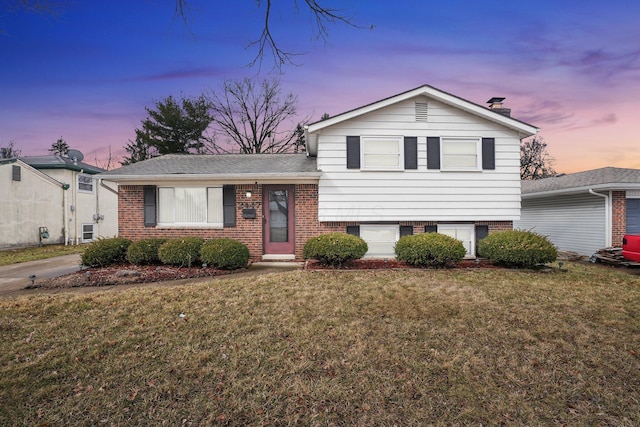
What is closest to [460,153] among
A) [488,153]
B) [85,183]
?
[488,153]

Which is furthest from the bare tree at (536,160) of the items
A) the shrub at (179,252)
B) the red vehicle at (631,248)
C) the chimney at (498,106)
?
the shrub at (179,252)

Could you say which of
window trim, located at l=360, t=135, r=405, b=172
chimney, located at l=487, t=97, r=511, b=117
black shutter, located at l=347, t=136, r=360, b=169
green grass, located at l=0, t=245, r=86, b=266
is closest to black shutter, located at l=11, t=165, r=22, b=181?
green grass, located at l=0, t=245, r=86, b=266

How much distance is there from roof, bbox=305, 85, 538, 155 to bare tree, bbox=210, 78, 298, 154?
1797 centimetres

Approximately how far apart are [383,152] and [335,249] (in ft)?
12.4

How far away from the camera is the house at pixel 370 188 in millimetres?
10133

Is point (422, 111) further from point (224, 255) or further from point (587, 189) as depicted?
point (224, 255)

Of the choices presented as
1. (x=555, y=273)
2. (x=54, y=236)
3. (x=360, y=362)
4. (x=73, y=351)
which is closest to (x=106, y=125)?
(x=54, y=236)

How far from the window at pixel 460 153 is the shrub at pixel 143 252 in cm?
933

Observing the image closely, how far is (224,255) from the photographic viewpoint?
852cm

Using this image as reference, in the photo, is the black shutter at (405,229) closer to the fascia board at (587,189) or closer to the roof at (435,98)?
the roof at (435,98)

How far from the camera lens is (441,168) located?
1023cm

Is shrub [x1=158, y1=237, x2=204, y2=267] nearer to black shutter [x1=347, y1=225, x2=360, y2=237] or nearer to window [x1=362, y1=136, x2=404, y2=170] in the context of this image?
black shutter [x1=347, y1=225, x2=360, y2=237]

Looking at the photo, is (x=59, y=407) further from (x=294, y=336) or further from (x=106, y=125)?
(x=106, y=125)

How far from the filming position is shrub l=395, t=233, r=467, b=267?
851cm
